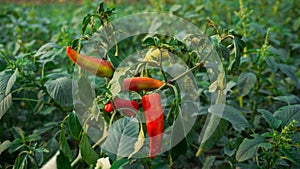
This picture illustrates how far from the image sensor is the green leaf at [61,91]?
1.38 m

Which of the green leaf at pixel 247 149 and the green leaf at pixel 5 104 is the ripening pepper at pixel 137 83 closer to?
the green leaf at pixel 247 149

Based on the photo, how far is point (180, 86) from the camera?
129 centimetres

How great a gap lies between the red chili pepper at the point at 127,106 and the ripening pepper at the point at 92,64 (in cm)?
9

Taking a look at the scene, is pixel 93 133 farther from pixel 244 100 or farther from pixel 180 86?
pixel 244 100

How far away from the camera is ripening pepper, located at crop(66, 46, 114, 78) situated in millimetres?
1154

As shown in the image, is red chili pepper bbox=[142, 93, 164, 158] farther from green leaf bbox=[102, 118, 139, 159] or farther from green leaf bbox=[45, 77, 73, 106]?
green leaf bbox=[45, 77, 73, 106]

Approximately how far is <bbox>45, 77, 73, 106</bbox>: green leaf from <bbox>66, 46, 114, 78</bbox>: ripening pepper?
23cm

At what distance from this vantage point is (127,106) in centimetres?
113

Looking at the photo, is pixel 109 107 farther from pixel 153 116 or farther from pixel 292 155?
pixel 292 155

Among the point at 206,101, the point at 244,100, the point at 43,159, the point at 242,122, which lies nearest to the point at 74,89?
the point at 43,159

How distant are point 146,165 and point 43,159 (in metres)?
0.38

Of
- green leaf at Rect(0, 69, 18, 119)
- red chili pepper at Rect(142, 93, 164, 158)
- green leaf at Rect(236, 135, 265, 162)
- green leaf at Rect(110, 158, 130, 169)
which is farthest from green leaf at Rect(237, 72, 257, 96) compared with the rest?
green leaf at Rect(0, 69, 18, 119)

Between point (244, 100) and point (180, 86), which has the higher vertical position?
point (180, 86)

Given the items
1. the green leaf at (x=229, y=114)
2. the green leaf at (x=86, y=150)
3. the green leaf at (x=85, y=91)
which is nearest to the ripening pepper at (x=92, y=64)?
the green leaf at (x=85, y=91)
